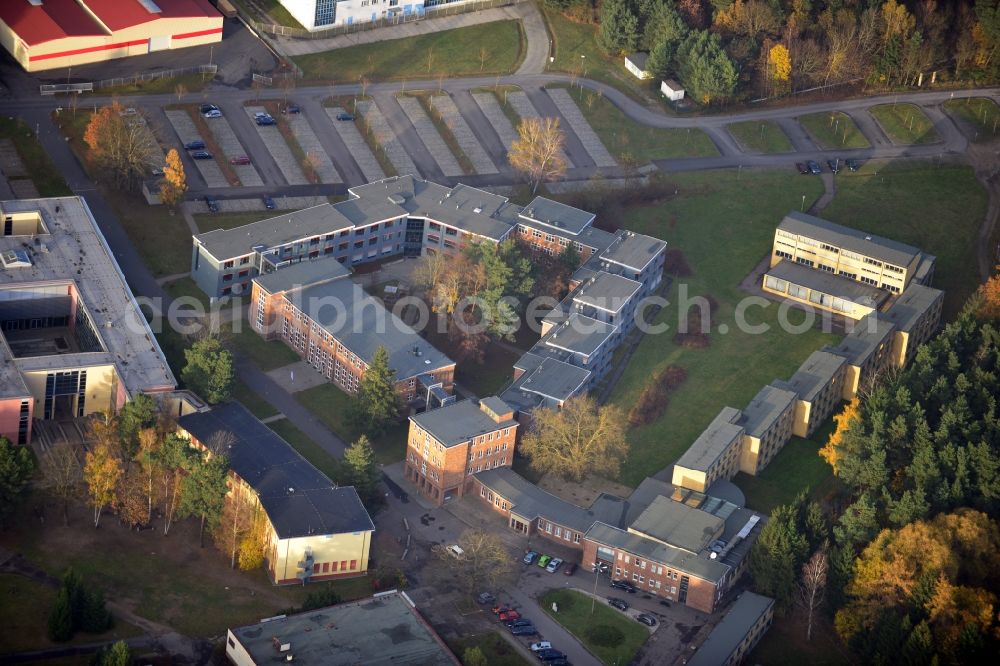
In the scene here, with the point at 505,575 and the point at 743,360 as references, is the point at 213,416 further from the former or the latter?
the point at 743,360

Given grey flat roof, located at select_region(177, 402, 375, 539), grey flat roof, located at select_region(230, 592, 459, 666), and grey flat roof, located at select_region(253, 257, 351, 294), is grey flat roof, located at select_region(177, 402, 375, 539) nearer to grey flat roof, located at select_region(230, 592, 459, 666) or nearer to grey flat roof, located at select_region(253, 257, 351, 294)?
grey flat roof, located at select_region(230, 592, 459, 666)

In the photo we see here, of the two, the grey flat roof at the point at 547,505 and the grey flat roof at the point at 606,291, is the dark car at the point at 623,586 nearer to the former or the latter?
the grey flat roof at the point at 547,505

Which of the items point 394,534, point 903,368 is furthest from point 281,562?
point 903,368

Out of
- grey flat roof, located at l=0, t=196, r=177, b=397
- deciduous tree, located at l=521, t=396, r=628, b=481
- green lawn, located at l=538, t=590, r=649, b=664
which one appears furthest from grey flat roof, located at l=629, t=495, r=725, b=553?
grey flat roof, located at l=0, t=196, r=177, b=397

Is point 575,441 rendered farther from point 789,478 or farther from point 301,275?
point 301,275

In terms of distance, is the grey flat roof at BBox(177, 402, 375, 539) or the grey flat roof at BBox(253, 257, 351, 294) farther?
the grey flat roof at BBox(253, 257, 351, 294)

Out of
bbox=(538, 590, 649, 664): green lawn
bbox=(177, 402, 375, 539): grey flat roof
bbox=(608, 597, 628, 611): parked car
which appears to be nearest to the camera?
bbox=(538, 590, 649, 664): green lawn

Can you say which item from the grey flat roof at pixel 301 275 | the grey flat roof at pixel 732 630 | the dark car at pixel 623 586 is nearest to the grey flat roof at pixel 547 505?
the dark car at pixel 623 586
